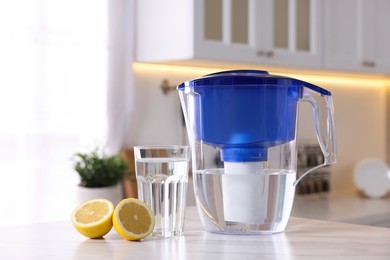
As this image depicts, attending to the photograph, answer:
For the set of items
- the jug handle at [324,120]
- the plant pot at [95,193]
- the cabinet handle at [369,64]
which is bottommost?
the plant pot at [95,193]

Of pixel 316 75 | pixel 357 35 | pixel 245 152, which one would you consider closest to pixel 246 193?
pixel 245 152

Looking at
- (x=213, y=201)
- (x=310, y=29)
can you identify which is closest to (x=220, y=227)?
(x=213, y=201)

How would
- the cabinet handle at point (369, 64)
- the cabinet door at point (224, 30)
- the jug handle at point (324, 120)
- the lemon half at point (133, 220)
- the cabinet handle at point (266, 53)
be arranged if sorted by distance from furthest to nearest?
1. the cabinet handle at point (369, 64)
2. the cabinet handle at point (266, 53)
3. the cabinet door at point (224, 30)
4. the jug handle at point (324, 120)
5. the lemon half at point (133, 220)

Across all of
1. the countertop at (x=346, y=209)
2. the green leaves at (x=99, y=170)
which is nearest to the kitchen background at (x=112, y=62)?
the green leaves at (x=99, y=170)

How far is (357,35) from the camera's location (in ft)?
11.3

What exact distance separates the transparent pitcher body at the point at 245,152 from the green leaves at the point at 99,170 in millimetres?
1246

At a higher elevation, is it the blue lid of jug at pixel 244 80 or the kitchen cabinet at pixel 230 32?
the kitchen cabinet at pixel 230 32

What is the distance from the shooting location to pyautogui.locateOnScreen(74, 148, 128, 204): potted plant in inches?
99.9

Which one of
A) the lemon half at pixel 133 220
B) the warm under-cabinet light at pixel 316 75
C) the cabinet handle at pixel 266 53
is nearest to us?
the lemon half at pixel 133 220

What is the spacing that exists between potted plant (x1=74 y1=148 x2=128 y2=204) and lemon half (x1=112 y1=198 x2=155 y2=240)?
1.24m

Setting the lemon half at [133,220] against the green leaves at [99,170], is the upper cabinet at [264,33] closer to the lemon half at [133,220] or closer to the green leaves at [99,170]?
the green leaves at [99,170]

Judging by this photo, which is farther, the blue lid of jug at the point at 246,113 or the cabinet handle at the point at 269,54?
the cabinet handle at the point at 269,54

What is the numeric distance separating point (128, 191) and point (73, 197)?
24 cm

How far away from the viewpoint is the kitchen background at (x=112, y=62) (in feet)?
8.46
